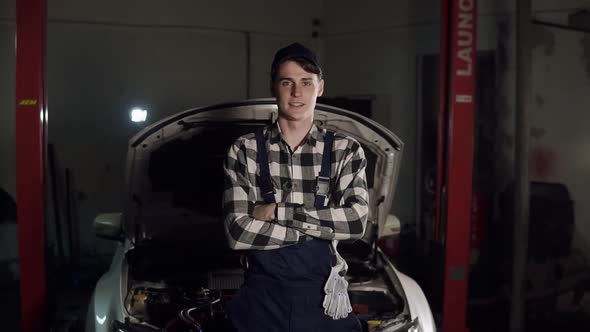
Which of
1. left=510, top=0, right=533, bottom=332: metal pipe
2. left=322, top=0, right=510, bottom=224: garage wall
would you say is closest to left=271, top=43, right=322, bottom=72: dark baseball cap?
left=510, top=0, right=533, bottom=332: metal pipe

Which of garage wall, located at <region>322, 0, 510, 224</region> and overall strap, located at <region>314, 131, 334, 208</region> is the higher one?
garage wall, located at <region>322, 0, 510, 224</region>

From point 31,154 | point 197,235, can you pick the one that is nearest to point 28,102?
point 31,154

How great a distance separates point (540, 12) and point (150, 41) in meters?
3.35

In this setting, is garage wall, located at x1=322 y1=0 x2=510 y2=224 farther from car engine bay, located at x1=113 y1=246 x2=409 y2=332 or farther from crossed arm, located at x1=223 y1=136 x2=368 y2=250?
crossed arm, located at x1=223 y1=136 x2=368 y2=250

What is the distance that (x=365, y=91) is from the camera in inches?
198

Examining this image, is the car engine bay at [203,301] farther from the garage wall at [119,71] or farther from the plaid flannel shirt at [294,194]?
the garage wall at [119,71]

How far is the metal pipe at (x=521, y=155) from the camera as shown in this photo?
3.51 m

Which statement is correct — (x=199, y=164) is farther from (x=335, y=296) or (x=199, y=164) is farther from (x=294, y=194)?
(x=335, y=296)

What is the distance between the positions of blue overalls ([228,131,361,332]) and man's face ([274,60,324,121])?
0.60 ft

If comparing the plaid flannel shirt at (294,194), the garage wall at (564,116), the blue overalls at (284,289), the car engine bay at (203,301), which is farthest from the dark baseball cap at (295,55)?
the garage wall at (564,116)

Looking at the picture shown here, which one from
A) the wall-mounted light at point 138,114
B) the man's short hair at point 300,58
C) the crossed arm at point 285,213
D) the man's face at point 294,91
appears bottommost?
the crossed arm at point 285,213

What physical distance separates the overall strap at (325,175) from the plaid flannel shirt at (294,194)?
1cm

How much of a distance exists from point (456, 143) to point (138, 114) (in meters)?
2.91

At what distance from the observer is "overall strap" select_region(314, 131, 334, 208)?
176 centimetres
